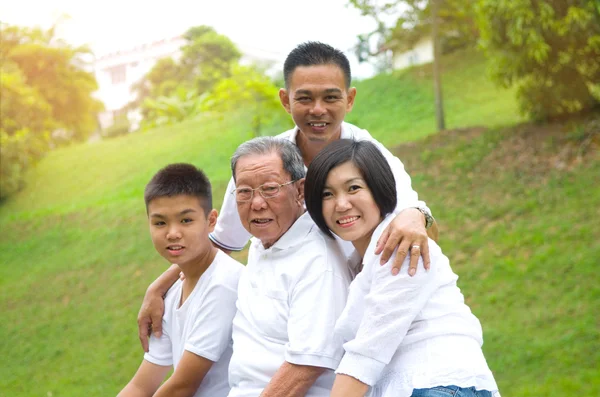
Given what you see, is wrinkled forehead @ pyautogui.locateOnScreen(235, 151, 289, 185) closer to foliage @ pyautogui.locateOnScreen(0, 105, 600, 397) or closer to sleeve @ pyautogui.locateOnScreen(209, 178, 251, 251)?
sleeve @ pyautogui.locateOnScreen(209, 178, 251, 251)

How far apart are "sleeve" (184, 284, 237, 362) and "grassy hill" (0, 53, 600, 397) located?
12.8 ft

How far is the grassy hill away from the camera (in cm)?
668

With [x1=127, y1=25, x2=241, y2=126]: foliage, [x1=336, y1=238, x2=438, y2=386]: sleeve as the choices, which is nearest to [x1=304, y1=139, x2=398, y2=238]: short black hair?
[x1=336, y1=238, x2=438, y2=386]: sleeve

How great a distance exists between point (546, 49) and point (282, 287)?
7.60 meters

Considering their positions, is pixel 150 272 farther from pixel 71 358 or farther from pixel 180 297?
pixel 180 297

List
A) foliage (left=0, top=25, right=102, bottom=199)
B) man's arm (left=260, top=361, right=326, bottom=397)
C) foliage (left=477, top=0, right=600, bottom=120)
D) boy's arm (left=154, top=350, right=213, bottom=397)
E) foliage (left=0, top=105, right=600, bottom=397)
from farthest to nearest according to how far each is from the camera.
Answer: foliage (left=0, top=25, right=102, bottom=199) → foliage (left=477, top=0, right=600, bottom=120) → foliage (left=0, top=105, right=600, bottom=397) → boy's arm (left=154, top=350, right=213, bottom=397) → man's arm (left=260, top=361, right=326, bottom=397)

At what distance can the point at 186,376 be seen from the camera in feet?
8.84

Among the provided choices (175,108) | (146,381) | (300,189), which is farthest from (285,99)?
(175,108)

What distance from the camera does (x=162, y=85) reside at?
25.6 m

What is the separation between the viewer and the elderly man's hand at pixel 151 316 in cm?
300

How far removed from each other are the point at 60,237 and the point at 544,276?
8976 millimetres

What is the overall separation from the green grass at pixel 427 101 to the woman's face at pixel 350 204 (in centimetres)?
921

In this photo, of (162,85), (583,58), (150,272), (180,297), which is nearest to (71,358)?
(150,272)

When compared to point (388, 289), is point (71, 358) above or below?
below
